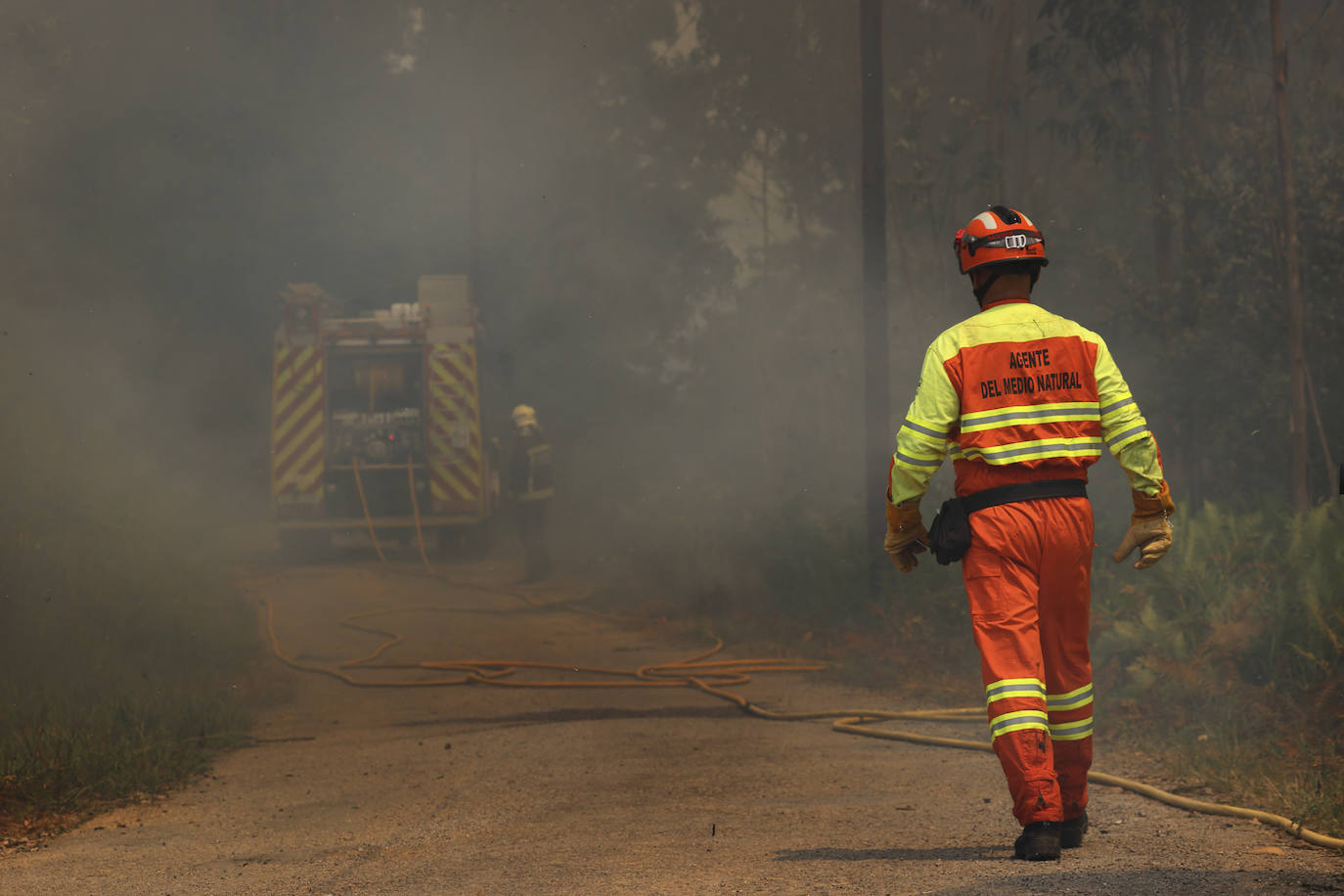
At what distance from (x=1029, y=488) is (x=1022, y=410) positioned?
211mm

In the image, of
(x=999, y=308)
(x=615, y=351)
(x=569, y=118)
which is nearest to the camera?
(x=999, y=308)

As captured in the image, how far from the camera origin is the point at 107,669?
252 inches

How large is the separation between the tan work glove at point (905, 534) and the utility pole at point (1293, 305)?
747 centimetres

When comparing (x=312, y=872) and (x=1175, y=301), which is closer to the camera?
(x=312, y=872)

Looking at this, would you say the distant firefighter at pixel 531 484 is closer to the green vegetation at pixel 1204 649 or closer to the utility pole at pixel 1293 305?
the green vegetation at pixel 1204 649

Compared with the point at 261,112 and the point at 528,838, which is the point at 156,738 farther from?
the point at 261,112

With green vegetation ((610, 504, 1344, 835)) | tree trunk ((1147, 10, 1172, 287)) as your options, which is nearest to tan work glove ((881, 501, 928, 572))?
green vegetation ((610, 504, 1344, 835))

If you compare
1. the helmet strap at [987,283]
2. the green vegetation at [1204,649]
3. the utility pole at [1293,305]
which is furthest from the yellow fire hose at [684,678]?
the utility pole at [1293,305]

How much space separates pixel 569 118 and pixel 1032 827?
705 inches

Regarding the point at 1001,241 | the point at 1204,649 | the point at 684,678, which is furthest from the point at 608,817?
the point at 684,678

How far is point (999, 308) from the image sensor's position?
3.54 meters

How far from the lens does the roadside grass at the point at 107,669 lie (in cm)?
473

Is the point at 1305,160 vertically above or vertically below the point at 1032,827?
above

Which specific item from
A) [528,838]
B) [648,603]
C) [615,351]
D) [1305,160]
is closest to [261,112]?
[648,603]
